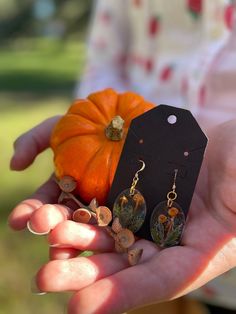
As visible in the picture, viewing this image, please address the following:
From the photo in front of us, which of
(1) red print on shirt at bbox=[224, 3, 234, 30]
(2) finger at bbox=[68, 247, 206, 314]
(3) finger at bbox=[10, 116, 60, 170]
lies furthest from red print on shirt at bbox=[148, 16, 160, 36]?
(2) finger at bbox=[68, 247, 206, 314]

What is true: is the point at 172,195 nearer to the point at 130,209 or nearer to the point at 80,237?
the point at 130,209

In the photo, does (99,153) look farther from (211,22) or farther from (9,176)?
(9,176)

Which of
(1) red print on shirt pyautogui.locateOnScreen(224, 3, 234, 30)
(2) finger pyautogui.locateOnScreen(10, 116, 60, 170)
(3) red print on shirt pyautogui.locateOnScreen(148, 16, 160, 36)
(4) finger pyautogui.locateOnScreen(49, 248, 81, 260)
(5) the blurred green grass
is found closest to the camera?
(4) finger pyautogui.locateOnScreen(49, 248, 81, 260)

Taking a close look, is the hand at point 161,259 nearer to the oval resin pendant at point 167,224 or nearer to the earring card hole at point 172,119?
the oval resin pendant at point 167,224

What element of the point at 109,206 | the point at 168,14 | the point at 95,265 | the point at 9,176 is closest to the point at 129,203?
the point at 109,206

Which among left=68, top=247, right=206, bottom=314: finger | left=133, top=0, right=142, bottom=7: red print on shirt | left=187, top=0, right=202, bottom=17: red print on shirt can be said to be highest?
left=133, top=0, right=142, bottom=7: red print on shirt

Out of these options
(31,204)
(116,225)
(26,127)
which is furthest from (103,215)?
(26,127)

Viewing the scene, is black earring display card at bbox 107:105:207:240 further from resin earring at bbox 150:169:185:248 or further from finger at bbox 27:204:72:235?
finger at bbox 27:204:72:235

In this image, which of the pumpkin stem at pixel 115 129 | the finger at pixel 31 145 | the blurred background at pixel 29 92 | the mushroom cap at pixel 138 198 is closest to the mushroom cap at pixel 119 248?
the mushroom cap at pixel 138 198
